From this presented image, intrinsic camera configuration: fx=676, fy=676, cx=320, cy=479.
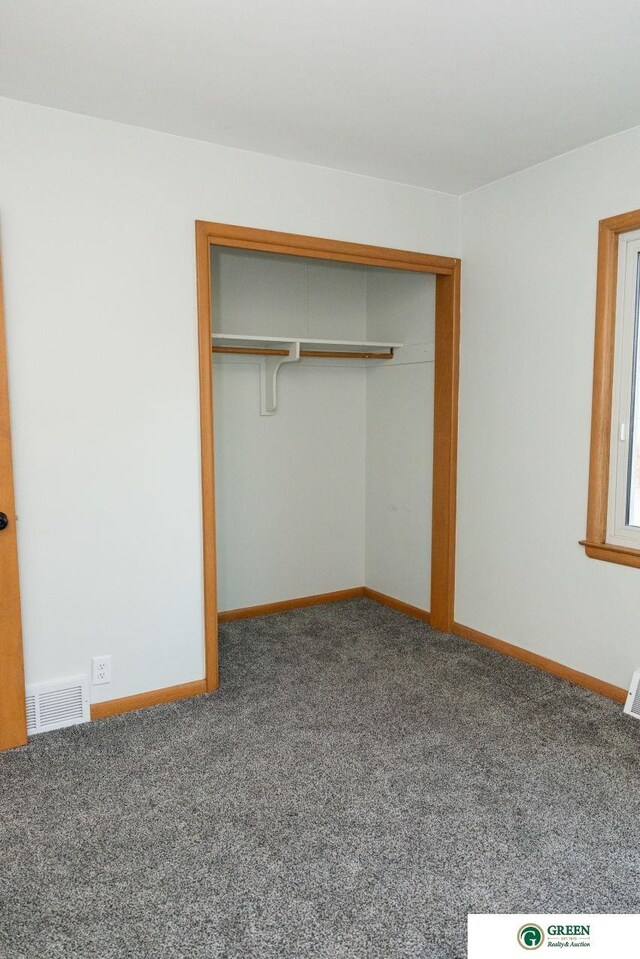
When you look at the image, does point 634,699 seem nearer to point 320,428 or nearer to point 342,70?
point 320,428

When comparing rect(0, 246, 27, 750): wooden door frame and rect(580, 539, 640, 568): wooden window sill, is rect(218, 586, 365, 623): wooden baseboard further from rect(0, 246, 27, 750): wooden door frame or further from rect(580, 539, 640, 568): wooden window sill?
rect(580, 539, 640, 568): wooden window sill

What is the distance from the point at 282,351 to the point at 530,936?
327 cm

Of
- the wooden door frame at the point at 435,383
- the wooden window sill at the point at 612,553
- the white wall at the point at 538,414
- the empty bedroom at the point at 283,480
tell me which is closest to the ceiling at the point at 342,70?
the empty bedroom at the point at 283,480

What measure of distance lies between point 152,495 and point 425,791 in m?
1.67

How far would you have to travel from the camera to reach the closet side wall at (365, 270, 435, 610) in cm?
419

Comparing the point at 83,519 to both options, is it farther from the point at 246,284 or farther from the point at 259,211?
the point at 246,284

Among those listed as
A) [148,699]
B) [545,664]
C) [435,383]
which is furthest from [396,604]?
[148,699]

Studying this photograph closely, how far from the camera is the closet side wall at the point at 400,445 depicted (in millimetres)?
4191

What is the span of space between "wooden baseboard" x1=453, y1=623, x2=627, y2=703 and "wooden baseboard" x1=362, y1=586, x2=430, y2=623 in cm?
29

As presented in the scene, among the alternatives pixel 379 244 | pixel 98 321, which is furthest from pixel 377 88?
pixel 98 321

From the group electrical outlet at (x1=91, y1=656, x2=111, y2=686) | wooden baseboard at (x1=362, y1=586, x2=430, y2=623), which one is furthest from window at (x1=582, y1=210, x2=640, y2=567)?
electrical outlet at (x1=91, y1=656, x2=111, y2=686)

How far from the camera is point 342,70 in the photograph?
7.77ft

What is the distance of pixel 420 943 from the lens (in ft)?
Answer: 5.63

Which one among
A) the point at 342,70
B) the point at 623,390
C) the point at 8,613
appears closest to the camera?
the point at 342,70
